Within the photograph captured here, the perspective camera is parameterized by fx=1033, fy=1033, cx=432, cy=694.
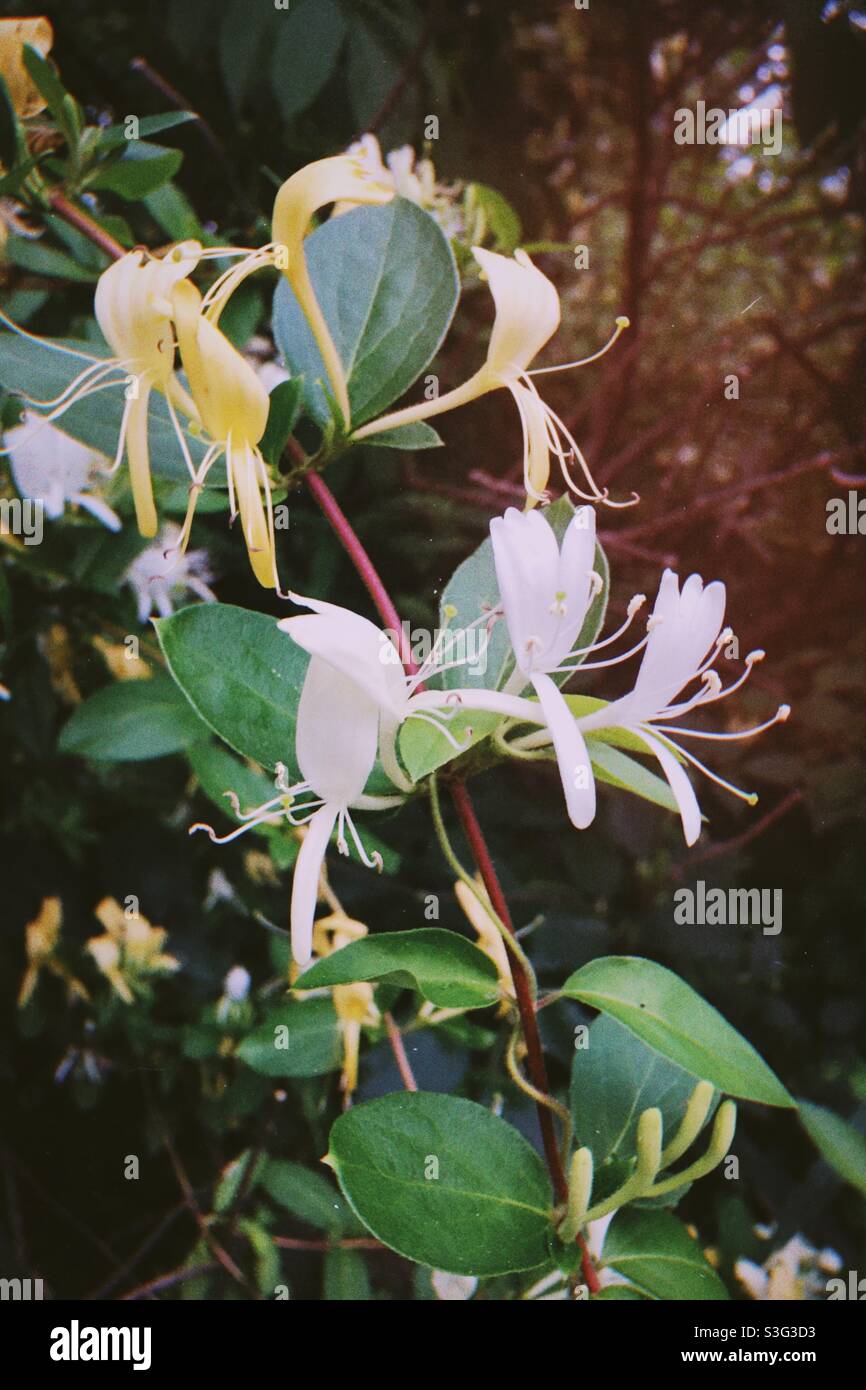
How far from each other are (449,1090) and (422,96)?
24.3 inches

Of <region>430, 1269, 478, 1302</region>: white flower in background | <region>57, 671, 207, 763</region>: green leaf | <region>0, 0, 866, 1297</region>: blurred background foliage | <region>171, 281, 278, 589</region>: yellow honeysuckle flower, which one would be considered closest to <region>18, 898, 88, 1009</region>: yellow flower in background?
<region>0, 0, 866, 1297</region>: blurred background foliage

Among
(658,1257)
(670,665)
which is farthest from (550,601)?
(658,1257)

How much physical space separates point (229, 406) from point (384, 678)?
10 cm

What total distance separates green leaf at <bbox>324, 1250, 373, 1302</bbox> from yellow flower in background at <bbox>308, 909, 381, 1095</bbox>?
127mm

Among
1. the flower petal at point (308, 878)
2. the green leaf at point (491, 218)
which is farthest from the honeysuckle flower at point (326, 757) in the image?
the green leaf at point (491, 218)

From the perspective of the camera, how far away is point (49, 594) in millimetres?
664

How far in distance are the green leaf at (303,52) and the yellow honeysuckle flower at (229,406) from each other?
317 millimetres

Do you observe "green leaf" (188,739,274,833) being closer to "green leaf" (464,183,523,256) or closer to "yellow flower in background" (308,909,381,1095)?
"yellow flower in background" (308,909,381,1095)

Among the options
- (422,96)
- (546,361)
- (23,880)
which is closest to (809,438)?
(546,361)

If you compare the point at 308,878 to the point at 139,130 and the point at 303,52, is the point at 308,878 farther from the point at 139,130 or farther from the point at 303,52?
the point at 303,52

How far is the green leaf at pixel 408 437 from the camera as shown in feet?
1.33

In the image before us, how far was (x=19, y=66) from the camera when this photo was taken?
50 cm

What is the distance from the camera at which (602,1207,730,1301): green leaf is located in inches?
16.0

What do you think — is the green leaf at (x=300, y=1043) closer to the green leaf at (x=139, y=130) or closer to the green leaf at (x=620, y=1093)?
the green leaf at (x=620, y=1093)
